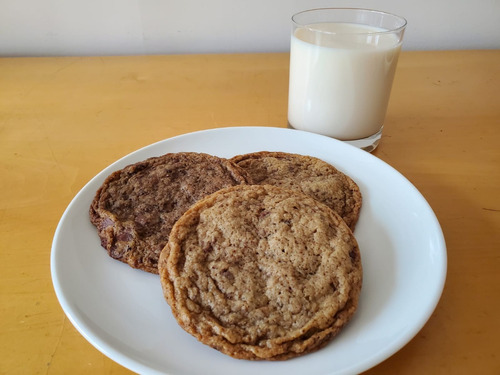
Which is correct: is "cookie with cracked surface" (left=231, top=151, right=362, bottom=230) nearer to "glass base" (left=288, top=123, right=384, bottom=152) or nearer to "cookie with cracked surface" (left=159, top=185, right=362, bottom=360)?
"cookie with cracked surface" (left=159, top=185, right=362, bottom=360)

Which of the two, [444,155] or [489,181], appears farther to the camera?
[444,155]

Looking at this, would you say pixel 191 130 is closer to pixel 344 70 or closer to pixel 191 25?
pixel 344 70

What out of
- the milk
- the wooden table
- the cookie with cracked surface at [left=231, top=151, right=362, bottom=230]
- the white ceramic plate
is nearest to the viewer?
the white ceramic plate

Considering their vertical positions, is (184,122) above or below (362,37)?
below

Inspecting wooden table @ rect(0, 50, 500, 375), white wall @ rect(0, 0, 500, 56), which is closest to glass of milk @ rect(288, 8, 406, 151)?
wooden table @ rect(0, 50, 500, 375)

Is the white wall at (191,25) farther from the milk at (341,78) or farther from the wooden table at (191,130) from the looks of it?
the milk at (341,78)

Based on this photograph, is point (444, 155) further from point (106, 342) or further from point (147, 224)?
point (106, 342)

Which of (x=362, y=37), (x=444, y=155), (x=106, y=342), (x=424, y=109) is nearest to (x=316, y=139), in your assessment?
(x=362, y=37)
